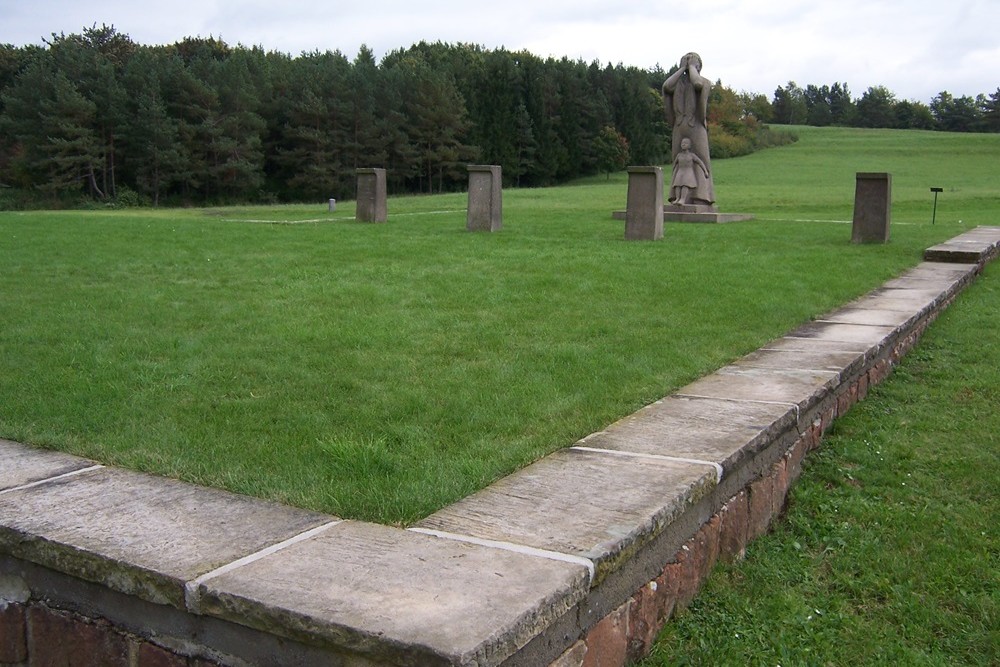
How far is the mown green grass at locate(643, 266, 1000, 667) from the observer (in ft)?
8.59

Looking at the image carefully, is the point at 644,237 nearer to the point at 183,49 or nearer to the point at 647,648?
the point at 647,648

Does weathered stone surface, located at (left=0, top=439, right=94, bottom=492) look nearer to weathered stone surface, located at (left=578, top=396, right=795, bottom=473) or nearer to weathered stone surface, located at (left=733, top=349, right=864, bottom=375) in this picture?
weathered stone surface, located at (left=578, top=396, right=795, bottom=473)

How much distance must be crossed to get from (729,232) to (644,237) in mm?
1874

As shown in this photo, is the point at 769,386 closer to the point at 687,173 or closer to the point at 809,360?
the point at 809,360

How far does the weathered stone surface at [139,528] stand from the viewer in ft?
6.91

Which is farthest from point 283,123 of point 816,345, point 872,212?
point 816,345

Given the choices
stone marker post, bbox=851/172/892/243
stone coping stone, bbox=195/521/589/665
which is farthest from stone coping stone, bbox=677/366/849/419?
stone marker post, bbox=851/172/892/243

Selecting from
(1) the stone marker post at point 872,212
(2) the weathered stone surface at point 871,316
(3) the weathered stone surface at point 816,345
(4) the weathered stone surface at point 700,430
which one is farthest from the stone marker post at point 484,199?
(4) the weathered stone surface at point 700,430

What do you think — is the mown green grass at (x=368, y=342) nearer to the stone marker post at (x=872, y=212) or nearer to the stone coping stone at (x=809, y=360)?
the stone coping stone at (x=809, y=360)

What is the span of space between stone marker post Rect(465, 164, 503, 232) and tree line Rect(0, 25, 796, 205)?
98.9ft

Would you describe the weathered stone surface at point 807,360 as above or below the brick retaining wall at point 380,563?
above

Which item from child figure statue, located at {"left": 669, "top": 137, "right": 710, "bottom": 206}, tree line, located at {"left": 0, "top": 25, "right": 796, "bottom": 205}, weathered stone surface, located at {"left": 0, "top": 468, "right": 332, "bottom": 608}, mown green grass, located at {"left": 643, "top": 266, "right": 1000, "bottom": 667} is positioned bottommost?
mown green grass, located at {"left": 643, "top": 266, "right": 1000, "bottom": 667}

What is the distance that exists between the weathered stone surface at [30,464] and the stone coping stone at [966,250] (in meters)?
9.31

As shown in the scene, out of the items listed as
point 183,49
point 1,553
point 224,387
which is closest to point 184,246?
point 224,387
